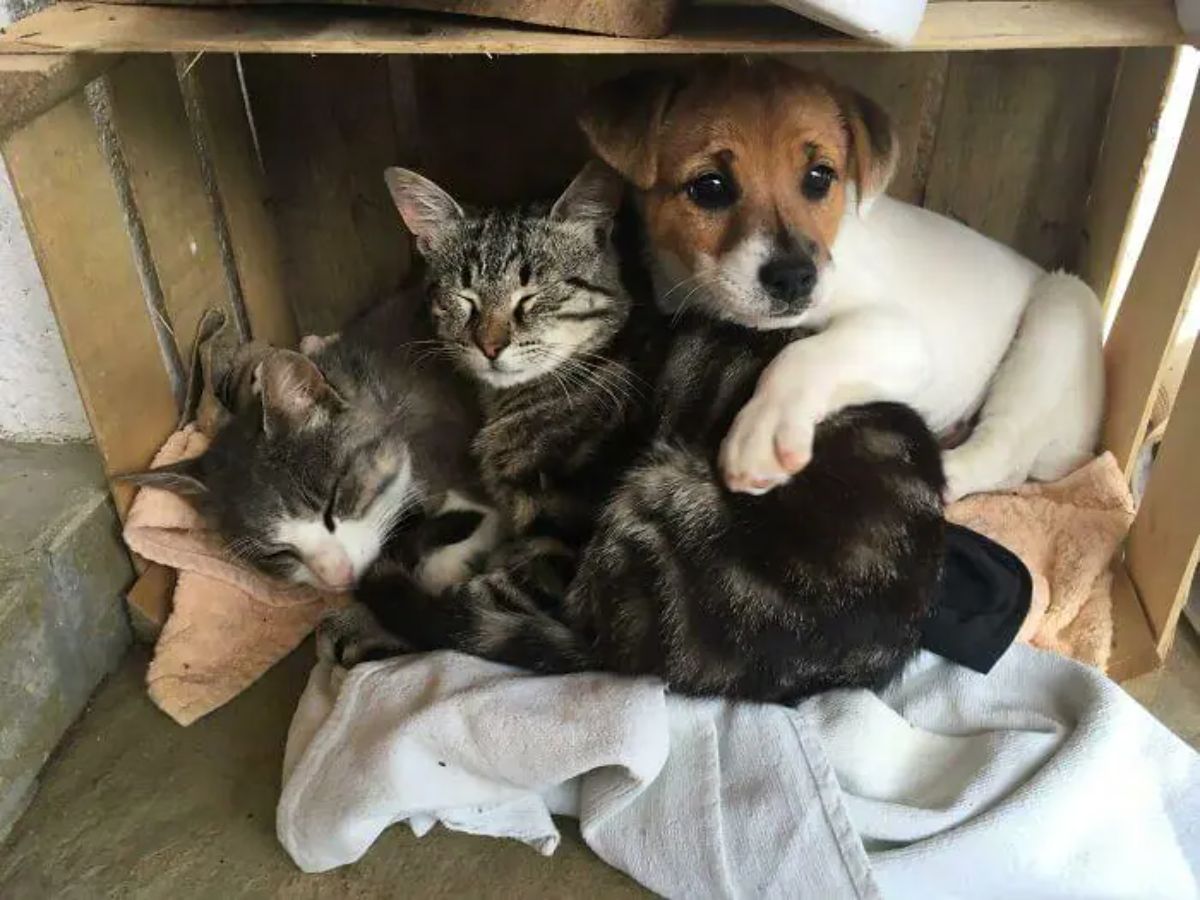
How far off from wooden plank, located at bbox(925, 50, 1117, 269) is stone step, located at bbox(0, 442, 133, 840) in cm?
171

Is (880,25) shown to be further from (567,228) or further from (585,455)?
(585,455)

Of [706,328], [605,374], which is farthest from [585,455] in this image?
[706,328]

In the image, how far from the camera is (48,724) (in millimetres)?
1764

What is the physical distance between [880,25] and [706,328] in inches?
22.8

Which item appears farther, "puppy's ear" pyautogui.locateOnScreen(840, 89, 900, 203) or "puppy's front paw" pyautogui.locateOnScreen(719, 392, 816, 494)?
"puppy's ear" pyautogui.locateOnScreen(840, 89, 900, 203)

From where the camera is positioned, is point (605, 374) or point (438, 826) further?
point (605, 374)

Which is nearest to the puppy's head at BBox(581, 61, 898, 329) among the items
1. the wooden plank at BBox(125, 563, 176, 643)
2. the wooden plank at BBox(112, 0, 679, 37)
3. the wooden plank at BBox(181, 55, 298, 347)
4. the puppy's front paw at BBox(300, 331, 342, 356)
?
the wooden plank at BBox(112, 0, 679, 37)

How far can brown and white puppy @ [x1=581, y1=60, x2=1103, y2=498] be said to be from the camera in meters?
1.57

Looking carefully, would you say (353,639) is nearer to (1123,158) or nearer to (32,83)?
(32,83)

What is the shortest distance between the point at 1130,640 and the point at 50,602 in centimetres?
178

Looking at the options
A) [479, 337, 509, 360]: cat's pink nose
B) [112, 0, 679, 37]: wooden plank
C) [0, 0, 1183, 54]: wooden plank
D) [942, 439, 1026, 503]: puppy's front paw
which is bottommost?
[942, 439, 1026, 503]: puppy's front paw

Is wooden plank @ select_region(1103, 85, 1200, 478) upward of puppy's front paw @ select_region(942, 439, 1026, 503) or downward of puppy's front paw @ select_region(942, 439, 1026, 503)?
upward

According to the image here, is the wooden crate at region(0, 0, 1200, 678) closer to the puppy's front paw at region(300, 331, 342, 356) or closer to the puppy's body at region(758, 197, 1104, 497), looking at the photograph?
the puppy's body at region(758, 197, 1104, 497)

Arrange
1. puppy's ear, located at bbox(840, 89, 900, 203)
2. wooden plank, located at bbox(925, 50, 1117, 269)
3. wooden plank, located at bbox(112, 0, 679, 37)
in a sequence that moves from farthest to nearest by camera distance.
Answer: wooden plank, located at bbox(925, 50, 1117, 269)
puppy's ear, located at bbox(840, 89, 900, 203)
wooden plank, located at bbox(112, 0, 679, 37)
